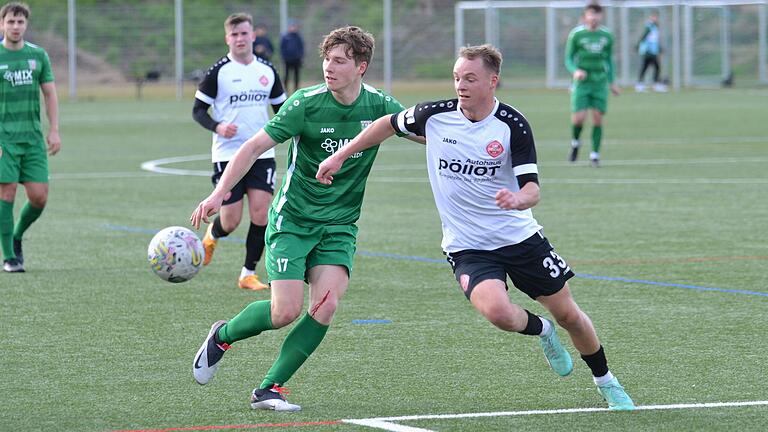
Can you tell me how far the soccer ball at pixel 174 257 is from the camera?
7.93 m

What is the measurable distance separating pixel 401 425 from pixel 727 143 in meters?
19.6

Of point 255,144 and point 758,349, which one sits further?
point 758,349

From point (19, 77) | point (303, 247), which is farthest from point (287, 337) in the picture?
point (19, 77)

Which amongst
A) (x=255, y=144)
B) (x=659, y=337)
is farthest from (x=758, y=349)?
(x=255, y=144)

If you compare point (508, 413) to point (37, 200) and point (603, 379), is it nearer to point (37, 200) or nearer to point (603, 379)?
point (603, 379)

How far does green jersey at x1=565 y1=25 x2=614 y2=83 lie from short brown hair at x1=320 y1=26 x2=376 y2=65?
14.6 meters

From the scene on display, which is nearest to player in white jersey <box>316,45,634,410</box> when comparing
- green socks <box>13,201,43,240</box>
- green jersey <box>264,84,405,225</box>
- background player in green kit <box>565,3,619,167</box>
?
green jersey <box>264,84,405,225</box>

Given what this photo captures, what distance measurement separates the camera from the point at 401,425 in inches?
263

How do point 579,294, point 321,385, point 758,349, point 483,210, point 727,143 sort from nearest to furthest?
point 483,210 < point 321,385 < point 758,349 < point 579,294 < point 727,143

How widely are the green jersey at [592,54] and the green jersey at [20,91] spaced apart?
11220mm

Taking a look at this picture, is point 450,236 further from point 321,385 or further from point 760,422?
point 760,422

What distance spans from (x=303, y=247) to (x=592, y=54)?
1501 cm

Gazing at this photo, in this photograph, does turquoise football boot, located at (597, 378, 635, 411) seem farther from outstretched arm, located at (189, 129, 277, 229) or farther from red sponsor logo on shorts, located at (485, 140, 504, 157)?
outstretched arm, located at (189, 129, 277, 229)

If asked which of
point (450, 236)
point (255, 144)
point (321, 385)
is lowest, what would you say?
point (321, 385)
